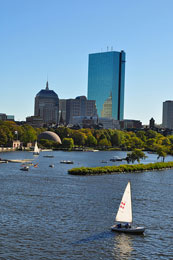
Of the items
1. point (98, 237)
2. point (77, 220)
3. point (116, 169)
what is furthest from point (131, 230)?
point (116, 169)

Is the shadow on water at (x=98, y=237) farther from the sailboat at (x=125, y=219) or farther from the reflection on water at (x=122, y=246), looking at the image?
the sailboat at (x=125, y=219)

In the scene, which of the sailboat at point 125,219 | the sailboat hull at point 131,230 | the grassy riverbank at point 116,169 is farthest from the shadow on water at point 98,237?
the grassy riverbank at point 116,169

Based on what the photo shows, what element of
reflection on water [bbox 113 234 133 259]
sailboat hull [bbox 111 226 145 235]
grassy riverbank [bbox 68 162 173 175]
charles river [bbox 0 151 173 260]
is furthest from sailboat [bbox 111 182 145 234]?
grassy riverbank [bbox 68 162 173 175]

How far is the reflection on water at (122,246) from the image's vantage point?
155ft

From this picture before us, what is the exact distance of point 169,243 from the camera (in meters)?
52.1

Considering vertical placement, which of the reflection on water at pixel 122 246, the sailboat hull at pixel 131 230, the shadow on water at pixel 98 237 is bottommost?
the reflection on water at pixel 122 246

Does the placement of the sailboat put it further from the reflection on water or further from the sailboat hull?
the reflection on water

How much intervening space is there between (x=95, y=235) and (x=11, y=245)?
10462mm

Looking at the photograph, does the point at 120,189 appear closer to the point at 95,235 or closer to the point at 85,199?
the point at 85,199

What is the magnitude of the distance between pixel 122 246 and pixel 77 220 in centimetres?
1171

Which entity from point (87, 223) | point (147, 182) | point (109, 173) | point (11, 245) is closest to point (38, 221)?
point (87, 223)

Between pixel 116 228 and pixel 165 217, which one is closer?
pixel 116 228

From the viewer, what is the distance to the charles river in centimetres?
4806

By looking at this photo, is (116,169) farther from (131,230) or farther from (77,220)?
(131,230)
